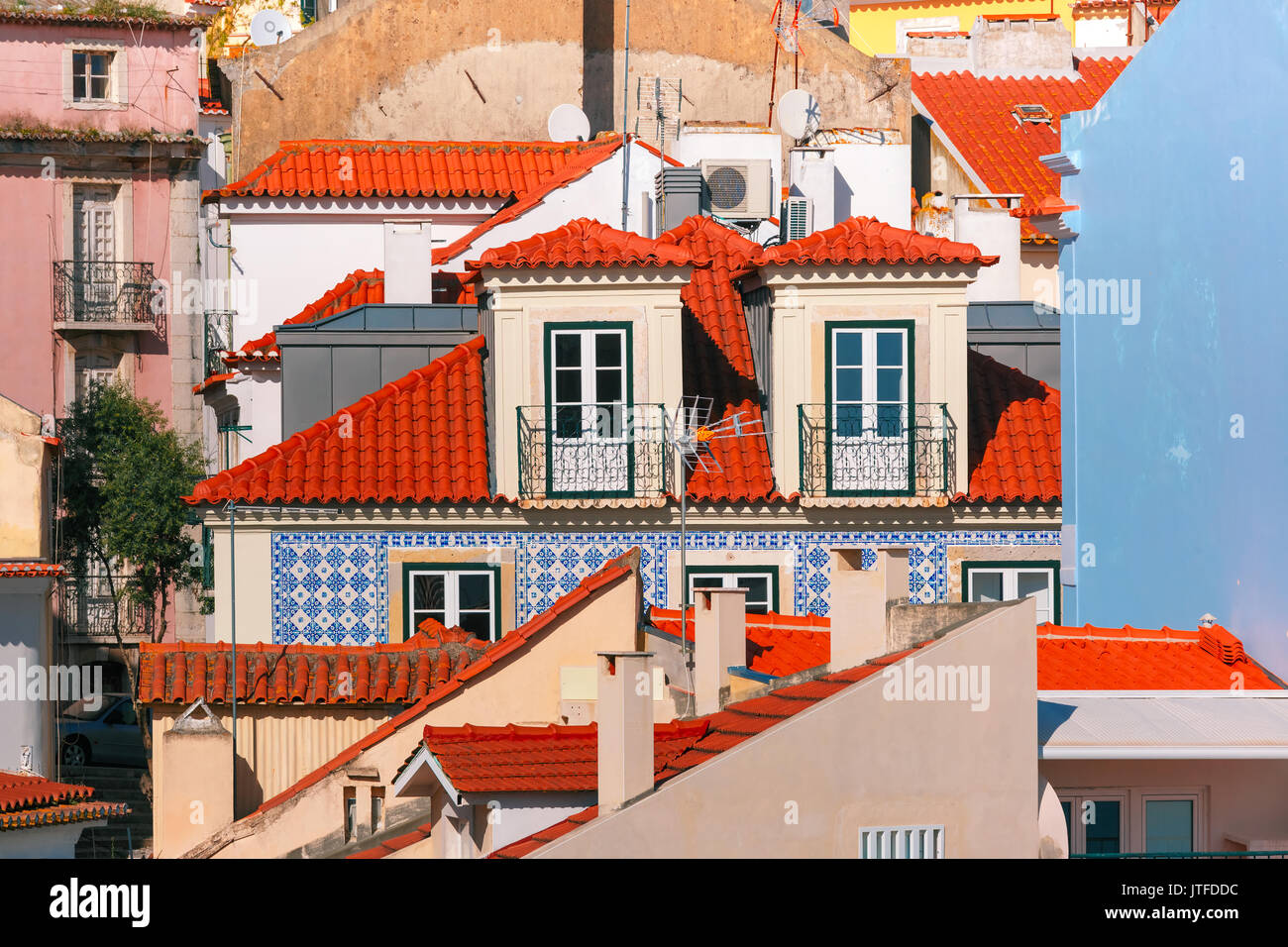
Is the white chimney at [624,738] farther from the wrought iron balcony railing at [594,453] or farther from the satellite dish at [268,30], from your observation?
the satellite dish at [268,30]

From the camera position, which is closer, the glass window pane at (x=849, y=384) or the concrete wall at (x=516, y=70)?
the glass window pane at (x=849, y=384)

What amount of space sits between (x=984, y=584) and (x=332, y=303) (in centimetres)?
904

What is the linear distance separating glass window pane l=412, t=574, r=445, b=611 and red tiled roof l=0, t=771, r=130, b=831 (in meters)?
3.58

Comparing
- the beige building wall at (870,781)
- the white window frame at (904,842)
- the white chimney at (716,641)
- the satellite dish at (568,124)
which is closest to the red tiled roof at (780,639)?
the white chimney at (716,641)

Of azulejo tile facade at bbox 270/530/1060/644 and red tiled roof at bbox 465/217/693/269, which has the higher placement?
red tiled roof at bbox 465/217/693/269

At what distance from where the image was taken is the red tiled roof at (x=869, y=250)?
2295 centimetres

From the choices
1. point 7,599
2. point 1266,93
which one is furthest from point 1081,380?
point 7,599

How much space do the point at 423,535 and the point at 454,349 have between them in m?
2.66

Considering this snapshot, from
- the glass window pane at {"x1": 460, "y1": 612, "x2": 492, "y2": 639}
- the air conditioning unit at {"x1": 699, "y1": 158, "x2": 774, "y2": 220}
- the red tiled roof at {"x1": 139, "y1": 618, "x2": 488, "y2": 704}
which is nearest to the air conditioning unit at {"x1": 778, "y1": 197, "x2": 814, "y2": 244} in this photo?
the air conditioning unit at {"x1": 699, "y1": 158, "x2": 774, "y2": 220}

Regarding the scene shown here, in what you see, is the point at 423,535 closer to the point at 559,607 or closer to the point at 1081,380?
the point at 559,607

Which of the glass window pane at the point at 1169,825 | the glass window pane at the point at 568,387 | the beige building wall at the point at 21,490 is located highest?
the glass window pane at the point at 568,387

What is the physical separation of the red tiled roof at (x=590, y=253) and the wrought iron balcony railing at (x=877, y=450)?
2181 millimetres

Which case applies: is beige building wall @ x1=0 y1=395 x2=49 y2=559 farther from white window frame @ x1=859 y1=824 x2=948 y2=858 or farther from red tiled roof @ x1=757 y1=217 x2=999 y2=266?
white window frame @ x1=859 y1=824 x2=948 y2=858

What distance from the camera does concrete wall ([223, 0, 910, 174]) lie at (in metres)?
34.1
